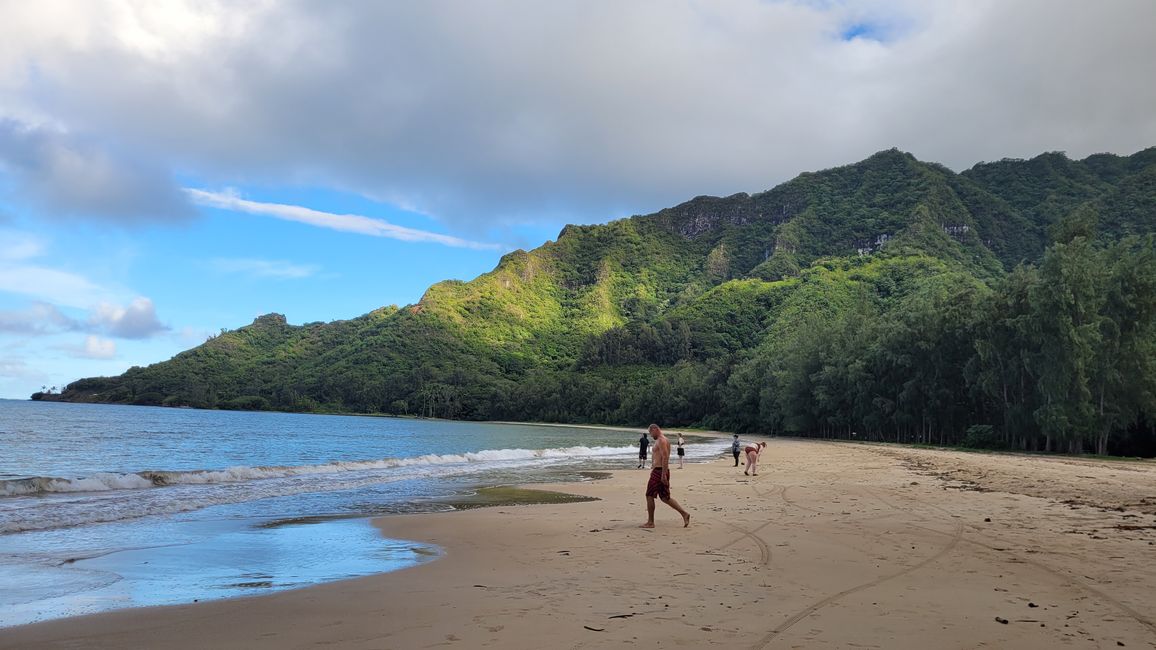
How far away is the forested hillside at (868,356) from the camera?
4062 centimetres

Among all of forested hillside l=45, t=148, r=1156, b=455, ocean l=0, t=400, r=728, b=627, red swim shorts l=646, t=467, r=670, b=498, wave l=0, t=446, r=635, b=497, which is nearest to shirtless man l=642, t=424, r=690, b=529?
red swim shorts l=646, t=467, r=670, b=498

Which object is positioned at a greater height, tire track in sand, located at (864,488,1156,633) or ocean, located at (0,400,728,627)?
tire track in sand, located at (864,488,1156,633)

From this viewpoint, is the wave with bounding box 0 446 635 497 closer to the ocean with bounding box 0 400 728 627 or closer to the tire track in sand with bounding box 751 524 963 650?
the ocean with bounding box 0 400 728 627

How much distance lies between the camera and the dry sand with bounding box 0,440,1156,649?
243 inches

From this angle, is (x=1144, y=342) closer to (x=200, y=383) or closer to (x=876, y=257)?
(x=876, y=257)

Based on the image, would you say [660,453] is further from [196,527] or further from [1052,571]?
[196,527]

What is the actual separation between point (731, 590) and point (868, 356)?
63809mm

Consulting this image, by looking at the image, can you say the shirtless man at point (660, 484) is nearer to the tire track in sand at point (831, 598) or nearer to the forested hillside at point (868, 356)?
the tire track in sand at point (831, 598)

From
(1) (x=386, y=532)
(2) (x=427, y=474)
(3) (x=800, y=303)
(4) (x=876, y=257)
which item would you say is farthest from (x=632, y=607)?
(4) (x=876, y=257)

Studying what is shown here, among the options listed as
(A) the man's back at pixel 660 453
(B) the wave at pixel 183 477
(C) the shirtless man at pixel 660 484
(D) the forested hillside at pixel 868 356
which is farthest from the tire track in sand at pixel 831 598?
(D) the forested hillside at pixel 868 356

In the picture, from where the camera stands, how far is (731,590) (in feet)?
25.9

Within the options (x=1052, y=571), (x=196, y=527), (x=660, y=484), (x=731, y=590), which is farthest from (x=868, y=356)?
(x=731, y=590)

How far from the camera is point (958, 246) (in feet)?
553

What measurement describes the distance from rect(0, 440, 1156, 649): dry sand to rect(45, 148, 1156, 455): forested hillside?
105 ft
